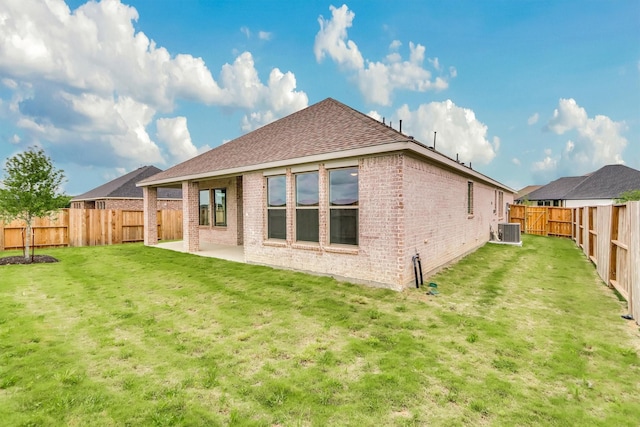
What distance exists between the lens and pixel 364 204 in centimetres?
745

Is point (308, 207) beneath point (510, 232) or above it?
above

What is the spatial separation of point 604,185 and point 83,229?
53.1m

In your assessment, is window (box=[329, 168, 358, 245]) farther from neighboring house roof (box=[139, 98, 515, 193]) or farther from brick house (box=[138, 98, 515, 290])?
neighboring house roof (box=[139, 98, 515, 193])

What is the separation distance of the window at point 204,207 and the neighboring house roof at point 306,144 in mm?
1837

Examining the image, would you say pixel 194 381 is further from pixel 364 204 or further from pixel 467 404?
pixel 364 204

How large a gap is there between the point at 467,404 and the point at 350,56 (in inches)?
676

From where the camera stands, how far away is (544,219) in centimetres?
2280

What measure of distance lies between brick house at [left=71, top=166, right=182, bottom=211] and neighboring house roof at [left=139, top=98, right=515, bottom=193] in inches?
604

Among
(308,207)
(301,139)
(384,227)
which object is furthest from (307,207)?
(384,227)

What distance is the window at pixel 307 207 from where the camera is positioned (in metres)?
8.60

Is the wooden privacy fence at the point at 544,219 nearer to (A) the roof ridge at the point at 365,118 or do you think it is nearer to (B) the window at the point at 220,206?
(A) the roof ridge at the point at 365,118

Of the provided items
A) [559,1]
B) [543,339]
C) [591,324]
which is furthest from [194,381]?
[559,1]

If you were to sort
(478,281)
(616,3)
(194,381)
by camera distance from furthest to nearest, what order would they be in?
(616,3), (478,281), (194,381)

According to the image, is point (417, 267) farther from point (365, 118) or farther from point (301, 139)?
point (301, 139)
